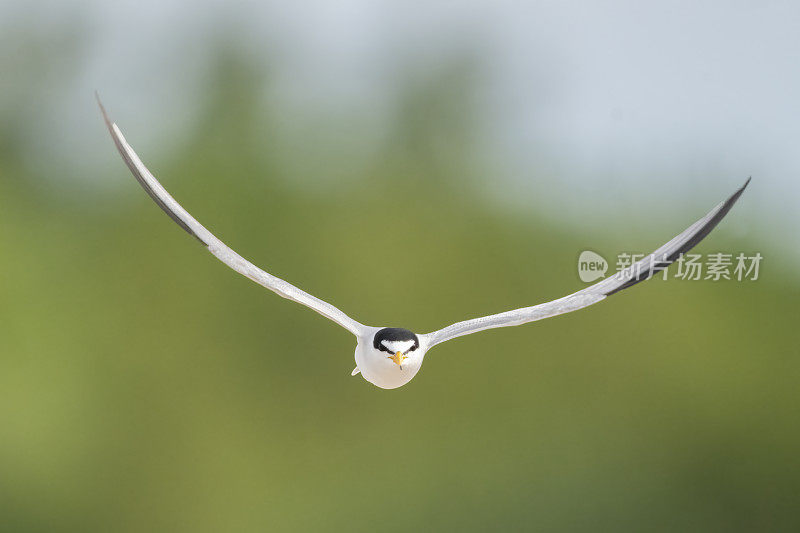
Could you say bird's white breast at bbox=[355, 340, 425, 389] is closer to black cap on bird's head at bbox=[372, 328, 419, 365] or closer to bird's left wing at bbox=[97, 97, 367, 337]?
black cap on bird's head at bbox=[372, 328, 419, 365]

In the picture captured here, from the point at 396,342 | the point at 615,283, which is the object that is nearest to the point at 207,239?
the point at 396,342

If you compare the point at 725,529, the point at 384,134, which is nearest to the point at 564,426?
the point at 725,529

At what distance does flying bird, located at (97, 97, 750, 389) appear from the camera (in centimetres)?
445

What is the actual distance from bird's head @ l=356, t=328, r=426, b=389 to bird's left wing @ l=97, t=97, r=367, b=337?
0.83ft

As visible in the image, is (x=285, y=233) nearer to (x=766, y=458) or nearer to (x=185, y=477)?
(x=185, y=477)

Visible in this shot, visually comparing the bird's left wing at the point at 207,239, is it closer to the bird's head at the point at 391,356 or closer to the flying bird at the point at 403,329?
the flying bird at the point at 403,329

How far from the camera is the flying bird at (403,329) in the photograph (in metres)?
4.45

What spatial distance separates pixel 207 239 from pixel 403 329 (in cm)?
98

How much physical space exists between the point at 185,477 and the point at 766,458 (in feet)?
26.3

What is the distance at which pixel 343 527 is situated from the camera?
13055mm

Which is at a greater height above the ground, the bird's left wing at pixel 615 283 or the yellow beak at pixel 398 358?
the bird's left wing at pixel 615 283

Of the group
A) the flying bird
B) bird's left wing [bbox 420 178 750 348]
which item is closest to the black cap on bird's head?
the flying bird

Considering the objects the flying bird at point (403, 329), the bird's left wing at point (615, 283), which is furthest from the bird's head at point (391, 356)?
the bird's left wing at point (615, 283)

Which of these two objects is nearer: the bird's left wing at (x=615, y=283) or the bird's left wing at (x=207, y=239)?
the bird's left wing at (x=207, y=239)
